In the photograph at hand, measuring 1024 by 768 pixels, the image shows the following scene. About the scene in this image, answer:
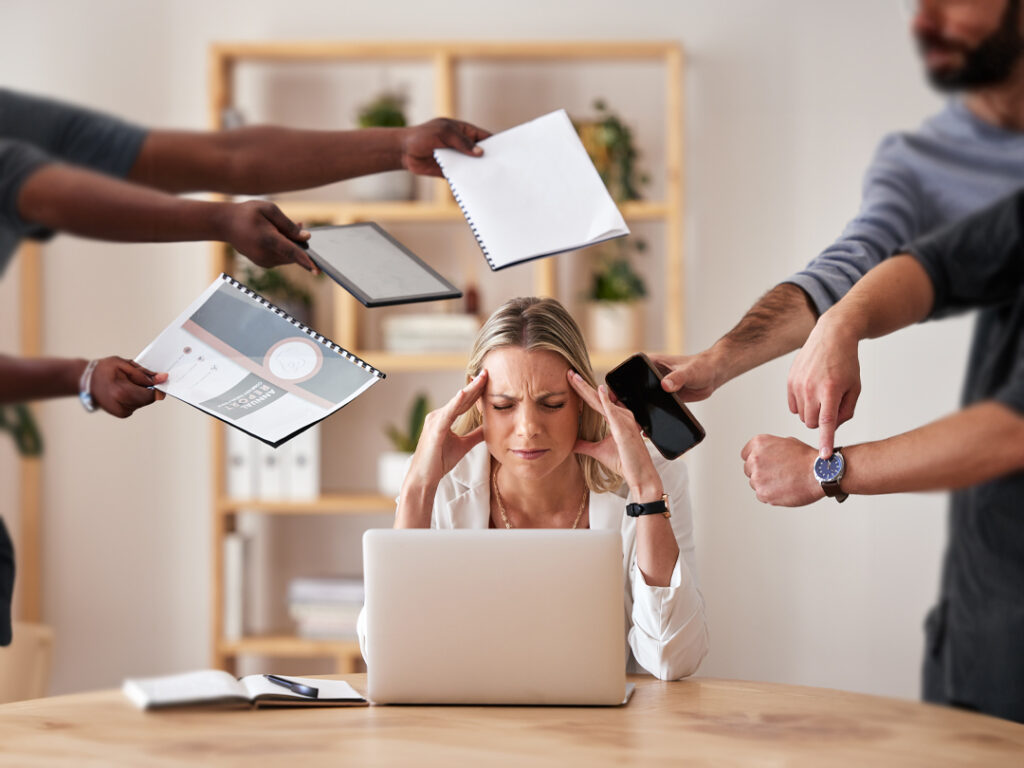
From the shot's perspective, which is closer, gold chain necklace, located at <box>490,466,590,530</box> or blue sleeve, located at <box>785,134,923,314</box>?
blue sleeve, located at <box>785,134,923,314</box>

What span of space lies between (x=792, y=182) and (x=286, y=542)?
1721 mm

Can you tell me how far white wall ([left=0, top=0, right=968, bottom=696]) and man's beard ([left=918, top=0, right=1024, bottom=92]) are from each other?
1.40 meters

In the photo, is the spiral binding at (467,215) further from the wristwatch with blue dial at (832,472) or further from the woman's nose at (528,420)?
the wristwatch with blue dial at (832,472)

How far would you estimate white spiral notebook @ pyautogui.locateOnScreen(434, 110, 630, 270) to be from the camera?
1399 millimetres

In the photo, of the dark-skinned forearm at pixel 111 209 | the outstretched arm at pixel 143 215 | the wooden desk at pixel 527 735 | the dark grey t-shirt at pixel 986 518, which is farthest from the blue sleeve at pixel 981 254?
the dark-skinned forearm at pixel 111 209

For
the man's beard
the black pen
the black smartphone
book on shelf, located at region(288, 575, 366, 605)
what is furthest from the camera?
book on shelf, located at region(288, 575, 366, 605)

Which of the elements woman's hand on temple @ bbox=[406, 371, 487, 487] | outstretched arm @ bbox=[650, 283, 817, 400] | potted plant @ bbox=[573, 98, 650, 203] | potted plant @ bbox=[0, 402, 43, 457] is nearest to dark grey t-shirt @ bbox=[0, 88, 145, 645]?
potted plant @ bbox=[0, 402, 43, 457]

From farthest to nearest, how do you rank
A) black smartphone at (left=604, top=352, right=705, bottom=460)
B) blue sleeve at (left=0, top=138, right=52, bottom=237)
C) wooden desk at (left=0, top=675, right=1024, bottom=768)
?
black smartphone at (left=604, top=352, right=705, bottom=460), blue sleeve at (left=0, top=138, right=52, bottom=237), wooden desk at (left=0, top=675, right=1024, bottom=768)

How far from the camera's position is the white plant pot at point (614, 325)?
264 cm

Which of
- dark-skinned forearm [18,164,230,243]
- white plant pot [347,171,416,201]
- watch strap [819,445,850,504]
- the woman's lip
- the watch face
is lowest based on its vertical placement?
watch strap [819,445,850,504]

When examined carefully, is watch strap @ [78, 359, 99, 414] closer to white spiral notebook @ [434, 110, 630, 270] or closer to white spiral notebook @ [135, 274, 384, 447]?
white spiral notebook @ [135, 274, 384, 447]

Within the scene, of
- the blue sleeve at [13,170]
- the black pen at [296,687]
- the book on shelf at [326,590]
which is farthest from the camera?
the book on shelf at [326,590]

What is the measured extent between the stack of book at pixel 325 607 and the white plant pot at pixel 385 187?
1019 mm

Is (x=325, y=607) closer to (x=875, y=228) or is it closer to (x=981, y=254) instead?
(x=875, y=228)
